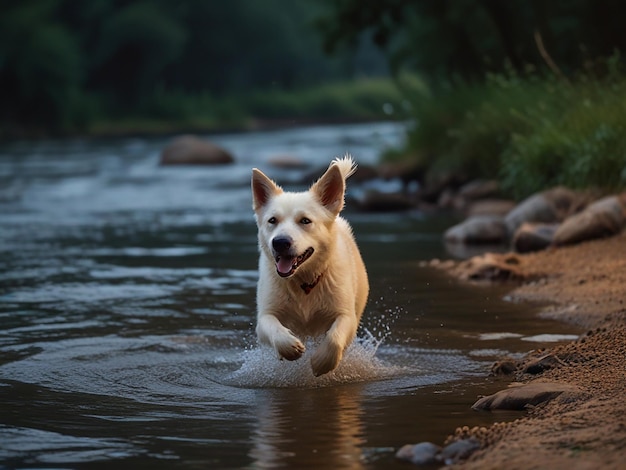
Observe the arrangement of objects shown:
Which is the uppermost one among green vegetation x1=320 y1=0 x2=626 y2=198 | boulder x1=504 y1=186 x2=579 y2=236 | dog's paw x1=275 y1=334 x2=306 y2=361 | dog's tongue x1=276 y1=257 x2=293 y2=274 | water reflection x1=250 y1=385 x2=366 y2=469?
green vegetation x1=320 y1=0 x2=626 y2=198

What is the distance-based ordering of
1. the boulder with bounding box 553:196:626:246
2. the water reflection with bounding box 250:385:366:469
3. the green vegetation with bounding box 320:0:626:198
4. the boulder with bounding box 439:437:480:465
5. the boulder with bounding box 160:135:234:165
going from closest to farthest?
the boulder with bounding box 439:437:480:465 → the water reflection with bounding box 250:385:366:469 → the boulder with bounding box 553:196:626:246 → the green vegetation with bounding box 320:0:626:198 → the boulder with bounding box 160:135:234:165

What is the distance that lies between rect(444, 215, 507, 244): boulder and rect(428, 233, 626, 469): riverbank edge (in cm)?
264

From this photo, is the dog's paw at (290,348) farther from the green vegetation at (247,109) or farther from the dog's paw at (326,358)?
the green vegetation at (247,109)

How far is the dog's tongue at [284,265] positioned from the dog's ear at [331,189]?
2.03 feet

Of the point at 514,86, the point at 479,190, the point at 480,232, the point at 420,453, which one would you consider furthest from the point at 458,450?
the point at 514,86

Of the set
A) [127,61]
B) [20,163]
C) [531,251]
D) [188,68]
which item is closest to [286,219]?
[531,251]

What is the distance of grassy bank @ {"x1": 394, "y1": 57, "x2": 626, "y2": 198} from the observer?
52.5 feet

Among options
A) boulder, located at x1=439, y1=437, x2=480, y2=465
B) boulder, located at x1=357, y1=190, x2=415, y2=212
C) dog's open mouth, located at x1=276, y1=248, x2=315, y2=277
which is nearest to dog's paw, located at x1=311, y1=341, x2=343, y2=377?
dog's open mouth, located at x1=276, y1=248, x2=315, y2=277

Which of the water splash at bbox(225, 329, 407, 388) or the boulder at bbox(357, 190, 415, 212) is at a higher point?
the boulder at bbox(357, 190, 415, 212)

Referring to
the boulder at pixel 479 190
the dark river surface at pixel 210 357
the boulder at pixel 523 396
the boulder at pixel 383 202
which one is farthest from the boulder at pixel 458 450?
the boulder at pixel 383 202

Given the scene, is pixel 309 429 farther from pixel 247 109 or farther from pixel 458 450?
pixel 247 109

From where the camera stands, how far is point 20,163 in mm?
39281

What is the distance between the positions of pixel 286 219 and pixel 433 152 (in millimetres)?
18255

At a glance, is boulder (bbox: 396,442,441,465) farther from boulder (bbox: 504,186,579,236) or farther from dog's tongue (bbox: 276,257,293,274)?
boulder (bbox: 504,186,579,236)
